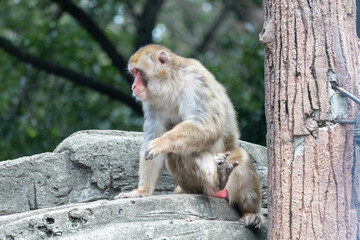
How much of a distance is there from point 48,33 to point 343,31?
7.79 meters

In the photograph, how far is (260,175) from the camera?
7070 millimetres

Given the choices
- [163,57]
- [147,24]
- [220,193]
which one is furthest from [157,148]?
[147,24]

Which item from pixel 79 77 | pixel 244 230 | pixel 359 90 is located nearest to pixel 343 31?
pixel 359 90

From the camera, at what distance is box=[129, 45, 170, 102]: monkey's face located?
6.25 meters

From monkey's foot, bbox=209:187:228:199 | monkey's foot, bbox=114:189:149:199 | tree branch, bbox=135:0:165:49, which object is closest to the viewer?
monkey's foot, bbox=114:189:149:199

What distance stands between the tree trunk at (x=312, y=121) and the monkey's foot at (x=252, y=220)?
0.98 m

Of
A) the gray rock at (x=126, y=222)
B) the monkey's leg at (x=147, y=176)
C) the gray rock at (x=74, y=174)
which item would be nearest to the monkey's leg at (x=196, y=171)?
the monkey's leg at (x=147, y=176)

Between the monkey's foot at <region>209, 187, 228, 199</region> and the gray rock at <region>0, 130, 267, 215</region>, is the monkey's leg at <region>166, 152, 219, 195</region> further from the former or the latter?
the gray rock at <region>0, 130, 267, 215</region>

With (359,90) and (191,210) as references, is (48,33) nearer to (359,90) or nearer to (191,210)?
(191,210)

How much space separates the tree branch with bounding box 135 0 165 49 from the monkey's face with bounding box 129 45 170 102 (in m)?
4.77

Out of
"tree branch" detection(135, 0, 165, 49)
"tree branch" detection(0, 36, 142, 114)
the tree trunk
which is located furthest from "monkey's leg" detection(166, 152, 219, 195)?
"tree branch" detection(135, 0, 165, 49)

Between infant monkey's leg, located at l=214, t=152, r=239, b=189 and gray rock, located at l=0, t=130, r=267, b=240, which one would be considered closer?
gray rock, located at l=0, t=130, r=267, b=240

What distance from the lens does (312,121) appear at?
4676 millimetres

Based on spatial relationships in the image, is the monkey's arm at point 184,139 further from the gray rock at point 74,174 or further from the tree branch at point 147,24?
the tree branch at point 147,24
